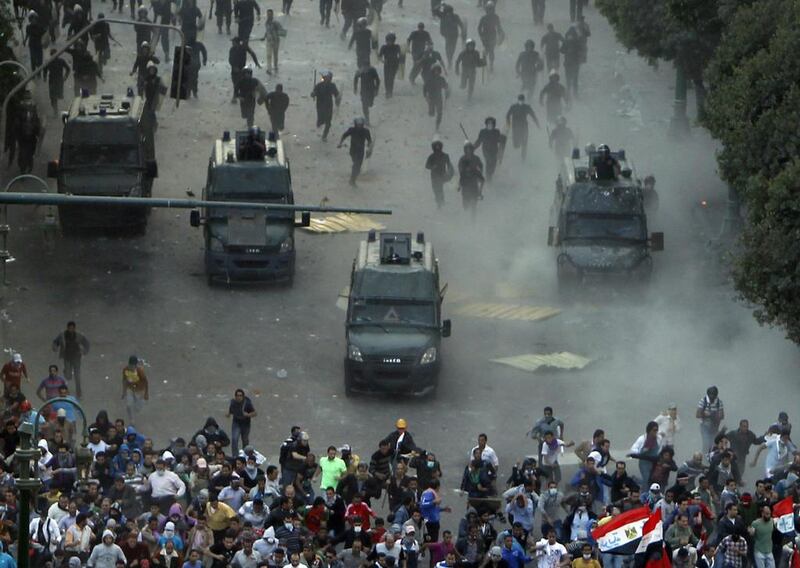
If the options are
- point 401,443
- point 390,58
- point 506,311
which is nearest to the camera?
point 401,443

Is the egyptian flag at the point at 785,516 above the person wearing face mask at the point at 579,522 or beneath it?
above

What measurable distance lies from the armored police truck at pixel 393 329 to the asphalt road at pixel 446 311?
460 mm

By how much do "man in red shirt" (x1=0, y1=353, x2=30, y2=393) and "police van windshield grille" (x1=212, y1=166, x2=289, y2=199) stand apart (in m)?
6.96

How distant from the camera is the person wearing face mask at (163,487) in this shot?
29266 millimetres

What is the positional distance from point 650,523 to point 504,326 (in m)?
13.0

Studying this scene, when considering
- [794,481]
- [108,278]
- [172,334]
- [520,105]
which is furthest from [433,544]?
[520,105]

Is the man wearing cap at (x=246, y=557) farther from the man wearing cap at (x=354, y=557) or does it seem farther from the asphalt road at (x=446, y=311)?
the asphalt road at (x=446, y=311)

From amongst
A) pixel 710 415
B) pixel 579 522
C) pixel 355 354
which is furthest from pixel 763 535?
pixel 355 354

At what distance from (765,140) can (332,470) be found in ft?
28.6

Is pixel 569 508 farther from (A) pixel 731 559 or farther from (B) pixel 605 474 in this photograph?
(A) pixel 731 559

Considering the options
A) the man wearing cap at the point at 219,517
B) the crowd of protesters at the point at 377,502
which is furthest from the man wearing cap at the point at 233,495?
the man wearing cap at the point at 219,517

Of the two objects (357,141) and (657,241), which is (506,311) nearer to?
(657,241)

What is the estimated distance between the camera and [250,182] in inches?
1598

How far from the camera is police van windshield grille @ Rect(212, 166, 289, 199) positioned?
40438 mm
